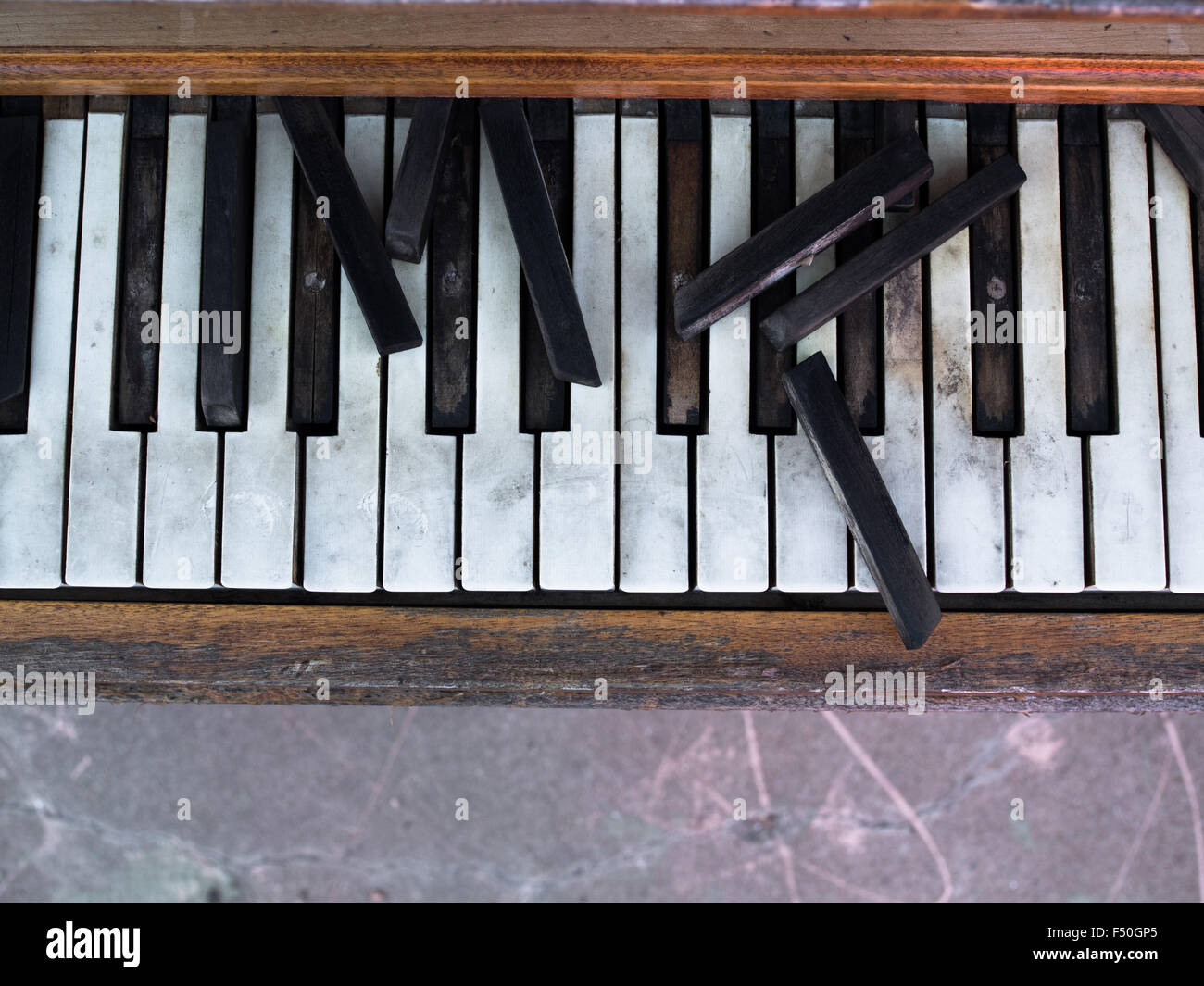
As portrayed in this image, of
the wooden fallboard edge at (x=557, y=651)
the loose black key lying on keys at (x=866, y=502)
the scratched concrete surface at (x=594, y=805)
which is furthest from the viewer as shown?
the scratched concrete surface at (x=594, y=805)

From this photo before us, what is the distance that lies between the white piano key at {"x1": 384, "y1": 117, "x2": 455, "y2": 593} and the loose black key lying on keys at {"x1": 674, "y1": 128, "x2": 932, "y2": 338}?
25.8 inches

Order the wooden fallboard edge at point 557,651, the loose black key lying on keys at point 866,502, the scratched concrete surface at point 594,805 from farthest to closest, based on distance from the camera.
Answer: the scratched concrete surface at point 594,805, the wooden fallboard edge at point 557,651, the loose black key lying on keys at point 866,502

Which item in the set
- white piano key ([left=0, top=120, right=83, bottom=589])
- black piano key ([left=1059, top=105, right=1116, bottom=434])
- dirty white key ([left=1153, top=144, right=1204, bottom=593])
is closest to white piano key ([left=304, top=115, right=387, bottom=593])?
white piano key ([left=0, top=120, right=83, bottom=589])

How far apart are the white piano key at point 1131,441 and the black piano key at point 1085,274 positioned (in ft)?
0.08

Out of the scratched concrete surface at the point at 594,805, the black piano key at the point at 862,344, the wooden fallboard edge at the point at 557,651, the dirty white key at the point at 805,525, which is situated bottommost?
the scratched concrete surface at the point at 594,805

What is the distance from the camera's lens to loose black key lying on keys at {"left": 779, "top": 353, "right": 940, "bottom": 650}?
2.05m

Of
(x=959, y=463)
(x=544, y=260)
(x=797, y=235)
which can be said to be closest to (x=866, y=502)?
(x=959, y=463)

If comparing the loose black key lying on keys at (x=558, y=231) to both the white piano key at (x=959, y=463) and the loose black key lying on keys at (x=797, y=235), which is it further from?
the white piano key at (x=959, y=463)

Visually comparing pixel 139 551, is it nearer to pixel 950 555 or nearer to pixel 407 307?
pixel 407 307

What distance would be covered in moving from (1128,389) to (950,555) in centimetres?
61

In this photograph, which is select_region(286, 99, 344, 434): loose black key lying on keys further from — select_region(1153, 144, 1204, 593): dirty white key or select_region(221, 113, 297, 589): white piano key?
select_region(1153, 144, 1204, 593): dirty white key

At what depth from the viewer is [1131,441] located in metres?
2.18

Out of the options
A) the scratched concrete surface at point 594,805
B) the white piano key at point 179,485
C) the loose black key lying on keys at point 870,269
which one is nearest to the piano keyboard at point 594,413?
the white piano key at point 179,485

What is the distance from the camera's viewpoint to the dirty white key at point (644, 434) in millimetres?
2141
